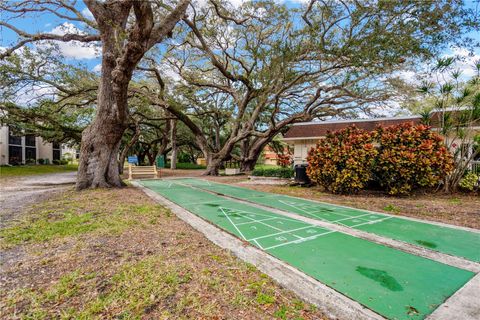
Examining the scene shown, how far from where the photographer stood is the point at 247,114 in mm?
19047

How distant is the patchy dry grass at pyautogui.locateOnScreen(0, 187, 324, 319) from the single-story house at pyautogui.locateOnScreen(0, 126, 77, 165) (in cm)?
2624

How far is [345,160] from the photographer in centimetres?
754

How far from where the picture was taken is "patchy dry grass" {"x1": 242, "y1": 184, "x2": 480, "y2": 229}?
16.5 ft

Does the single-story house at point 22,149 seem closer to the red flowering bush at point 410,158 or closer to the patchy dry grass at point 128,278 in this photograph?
the patchy dry grass at point 128,278

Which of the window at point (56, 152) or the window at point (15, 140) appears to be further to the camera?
the window at point (56, 152)

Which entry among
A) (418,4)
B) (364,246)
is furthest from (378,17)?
(364,246)

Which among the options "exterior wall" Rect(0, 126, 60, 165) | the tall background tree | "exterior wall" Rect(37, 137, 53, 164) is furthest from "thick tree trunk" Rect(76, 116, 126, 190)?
"exterior wall" Rect(37, 137, 53, 164)

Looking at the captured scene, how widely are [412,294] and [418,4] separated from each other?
282 inches

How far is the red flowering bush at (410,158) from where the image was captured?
6.86m

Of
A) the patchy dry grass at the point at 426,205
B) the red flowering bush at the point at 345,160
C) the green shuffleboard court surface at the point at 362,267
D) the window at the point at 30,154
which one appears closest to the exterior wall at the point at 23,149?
the window at the point at 30,154

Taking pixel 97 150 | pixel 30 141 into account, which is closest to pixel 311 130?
pixel 97 150

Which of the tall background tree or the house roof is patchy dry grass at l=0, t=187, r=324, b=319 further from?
the house roof

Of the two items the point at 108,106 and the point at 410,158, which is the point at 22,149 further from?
the point at 410,158

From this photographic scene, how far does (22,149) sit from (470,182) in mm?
42112
